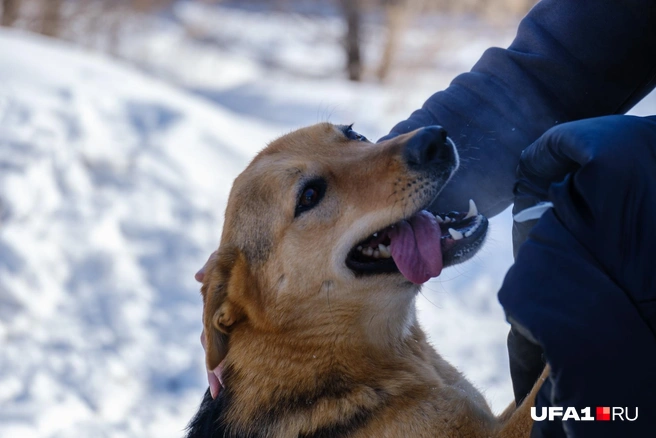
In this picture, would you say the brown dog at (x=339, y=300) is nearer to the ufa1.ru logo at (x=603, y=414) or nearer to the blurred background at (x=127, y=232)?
the blurred background at (x=127, y=232)

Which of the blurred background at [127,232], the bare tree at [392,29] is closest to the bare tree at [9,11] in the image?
the blurred background at [127,232]

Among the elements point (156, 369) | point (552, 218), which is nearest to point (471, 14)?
point (156, 369)

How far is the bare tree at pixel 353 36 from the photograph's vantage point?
11.7m

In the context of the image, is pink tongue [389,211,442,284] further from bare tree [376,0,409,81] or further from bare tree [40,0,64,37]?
bare tree [40,0,64,37]

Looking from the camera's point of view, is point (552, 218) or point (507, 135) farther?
point (507, 135)

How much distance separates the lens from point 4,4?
10.4 m

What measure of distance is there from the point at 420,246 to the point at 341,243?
32 centimetres

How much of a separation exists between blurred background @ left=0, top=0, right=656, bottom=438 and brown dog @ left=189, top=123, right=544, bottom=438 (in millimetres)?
625

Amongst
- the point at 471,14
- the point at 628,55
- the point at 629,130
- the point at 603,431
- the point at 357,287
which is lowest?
the point at 603,431

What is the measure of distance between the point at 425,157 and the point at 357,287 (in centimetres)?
59

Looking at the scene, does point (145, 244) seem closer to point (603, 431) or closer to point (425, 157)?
point (425, 157)

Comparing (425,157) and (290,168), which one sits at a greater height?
(290,168)

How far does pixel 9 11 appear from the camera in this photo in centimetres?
1048

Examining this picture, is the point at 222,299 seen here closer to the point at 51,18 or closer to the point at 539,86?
the point at 539,86
